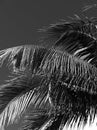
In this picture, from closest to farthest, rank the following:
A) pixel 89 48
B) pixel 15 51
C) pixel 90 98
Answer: pixel 15 51
pixel 90 98
pixel 89 48

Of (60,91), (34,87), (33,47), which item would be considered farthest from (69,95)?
(33,47)

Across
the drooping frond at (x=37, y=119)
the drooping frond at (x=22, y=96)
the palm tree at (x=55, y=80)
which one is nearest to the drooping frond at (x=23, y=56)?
the palm tree at (x=55, y=80)

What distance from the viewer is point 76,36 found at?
28.6 feet

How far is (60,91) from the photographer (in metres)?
8.19

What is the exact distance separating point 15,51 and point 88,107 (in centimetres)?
202

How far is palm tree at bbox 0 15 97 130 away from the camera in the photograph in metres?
7.65

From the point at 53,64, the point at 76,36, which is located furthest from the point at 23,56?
the point at 76,36

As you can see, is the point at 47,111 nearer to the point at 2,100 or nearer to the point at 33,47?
the point at 2,100

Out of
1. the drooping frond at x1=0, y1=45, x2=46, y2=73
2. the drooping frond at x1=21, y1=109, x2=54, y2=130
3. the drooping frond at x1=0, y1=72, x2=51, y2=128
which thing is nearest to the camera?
the drooping frond at x1=0, y1=45, x2=46, y2=73

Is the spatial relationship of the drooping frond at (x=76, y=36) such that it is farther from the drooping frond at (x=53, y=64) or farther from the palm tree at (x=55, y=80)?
the drooping frond at (x=53, y=64)

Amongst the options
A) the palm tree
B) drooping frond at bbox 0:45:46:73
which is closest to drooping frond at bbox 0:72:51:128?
the palm tree

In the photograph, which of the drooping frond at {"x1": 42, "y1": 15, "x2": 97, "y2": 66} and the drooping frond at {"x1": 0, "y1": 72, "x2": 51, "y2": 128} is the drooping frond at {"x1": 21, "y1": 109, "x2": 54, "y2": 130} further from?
the drooping frond at {"x1": 42, "y1": 15, "x2": 97, "y2": 66}

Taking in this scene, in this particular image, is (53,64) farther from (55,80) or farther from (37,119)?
(37,119)

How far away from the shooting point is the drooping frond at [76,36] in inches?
336
